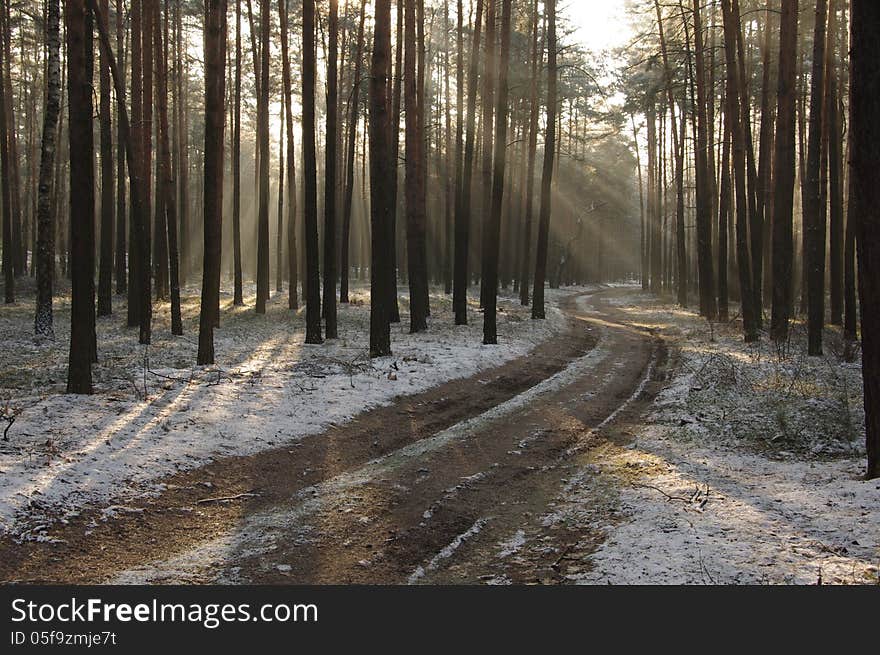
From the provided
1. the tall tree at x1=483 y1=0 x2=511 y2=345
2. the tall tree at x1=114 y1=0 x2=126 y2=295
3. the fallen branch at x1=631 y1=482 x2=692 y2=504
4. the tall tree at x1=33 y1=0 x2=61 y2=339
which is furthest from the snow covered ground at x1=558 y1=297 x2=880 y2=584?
the tall tree at x1=114 y1=0 x2=126 y2=295

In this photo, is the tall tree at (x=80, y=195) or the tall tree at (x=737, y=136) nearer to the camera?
the tall tree at (x=80, y=195)

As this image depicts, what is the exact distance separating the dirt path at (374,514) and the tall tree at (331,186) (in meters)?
7.21

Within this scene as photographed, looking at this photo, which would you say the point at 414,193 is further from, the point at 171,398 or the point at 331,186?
the point at 171,398

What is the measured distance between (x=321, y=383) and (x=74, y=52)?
6.22m

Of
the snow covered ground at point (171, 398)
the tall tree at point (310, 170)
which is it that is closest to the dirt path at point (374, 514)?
the snow covered ground at point (171, 398)

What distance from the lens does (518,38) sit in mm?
26562

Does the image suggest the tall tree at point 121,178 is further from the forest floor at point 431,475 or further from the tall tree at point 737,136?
the tall tree at point 737,136

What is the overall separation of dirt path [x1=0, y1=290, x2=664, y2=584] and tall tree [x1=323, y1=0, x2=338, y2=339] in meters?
7.21

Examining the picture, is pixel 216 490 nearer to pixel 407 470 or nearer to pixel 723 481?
pixel 407 470

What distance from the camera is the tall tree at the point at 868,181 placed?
6.32m

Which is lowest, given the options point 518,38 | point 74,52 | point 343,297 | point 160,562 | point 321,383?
point 160,562

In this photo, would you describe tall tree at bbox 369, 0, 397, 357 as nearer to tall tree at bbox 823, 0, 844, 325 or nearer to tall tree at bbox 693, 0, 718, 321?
tall tree at bbox 823, 0, 844, 325

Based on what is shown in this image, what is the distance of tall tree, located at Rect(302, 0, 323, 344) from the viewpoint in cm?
1498

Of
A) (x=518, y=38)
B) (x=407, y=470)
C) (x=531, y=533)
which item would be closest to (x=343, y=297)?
(x=518, y=38)
